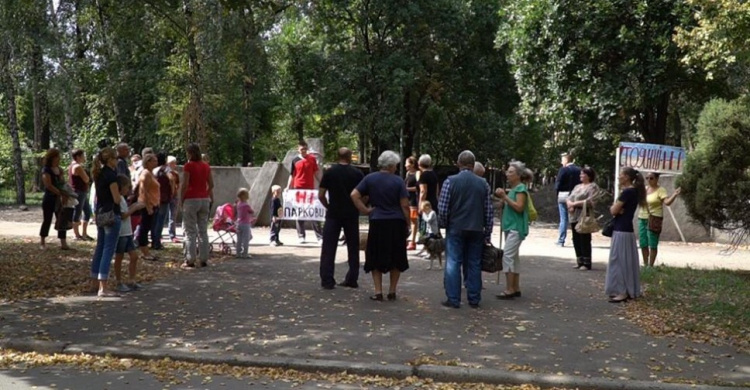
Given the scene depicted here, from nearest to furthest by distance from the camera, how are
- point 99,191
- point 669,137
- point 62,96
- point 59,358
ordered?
point 59,358
point 99,191
point 62,96
point 669,137

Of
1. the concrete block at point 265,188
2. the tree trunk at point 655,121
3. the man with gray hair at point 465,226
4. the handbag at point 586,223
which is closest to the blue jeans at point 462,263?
the man with gray hair at point 465,226

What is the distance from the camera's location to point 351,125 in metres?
32.4

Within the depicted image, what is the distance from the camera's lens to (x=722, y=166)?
41.1 ft

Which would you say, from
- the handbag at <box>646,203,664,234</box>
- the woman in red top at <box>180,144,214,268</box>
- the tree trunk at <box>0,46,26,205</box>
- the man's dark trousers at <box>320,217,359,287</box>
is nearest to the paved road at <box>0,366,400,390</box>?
the man's dark trousers at <box>320,217,359,287</box>

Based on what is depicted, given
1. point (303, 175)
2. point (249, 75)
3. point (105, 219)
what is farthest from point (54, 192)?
point (249, 75)

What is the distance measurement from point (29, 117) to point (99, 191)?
→ 184 ft

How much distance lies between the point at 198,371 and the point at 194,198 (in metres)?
5.77

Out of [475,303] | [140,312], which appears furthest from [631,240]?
[140,312]

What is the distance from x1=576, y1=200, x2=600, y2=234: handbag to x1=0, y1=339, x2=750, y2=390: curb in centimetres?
589

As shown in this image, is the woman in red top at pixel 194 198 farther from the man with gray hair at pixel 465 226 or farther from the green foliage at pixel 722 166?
the green foliage at pixel 722 166

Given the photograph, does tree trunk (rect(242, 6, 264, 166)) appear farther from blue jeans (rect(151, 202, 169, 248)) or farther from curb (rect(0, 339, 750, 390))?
curb (rect(0, 339, 750, 390))

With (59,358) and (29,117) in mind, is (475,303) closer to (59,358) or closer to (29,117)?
(59,358)

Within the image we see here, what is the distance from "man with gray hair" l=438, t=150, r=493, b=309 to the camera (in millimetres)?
9242

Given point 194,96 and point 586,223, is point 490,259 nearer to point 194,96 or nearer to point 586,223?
point 586,223
